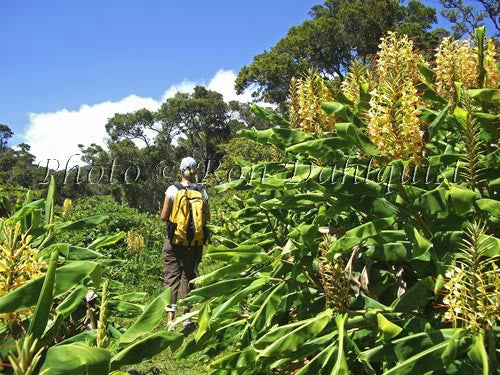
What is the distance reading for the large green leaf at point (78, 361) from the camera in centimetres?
80

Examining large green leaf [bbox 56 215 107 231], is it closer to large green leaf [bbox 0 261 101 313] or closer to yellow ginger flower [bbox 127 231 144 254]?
large green leaf [bbox 0 261 101 313]

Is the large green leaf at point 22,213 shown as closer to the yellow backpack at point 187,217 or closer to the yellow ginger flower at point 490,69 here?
the yellow ginger flower at point 490,69

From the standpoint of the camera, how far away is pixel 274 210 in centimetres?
204

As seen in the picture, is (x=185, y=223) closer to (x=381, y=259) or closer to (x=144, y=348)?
(x=381, y=259)

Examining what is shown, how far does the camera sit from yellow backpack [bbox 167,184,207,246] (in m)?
4.77

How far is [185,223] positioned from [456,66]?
3.44 m

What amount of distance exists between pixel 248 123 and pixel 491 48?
126ft

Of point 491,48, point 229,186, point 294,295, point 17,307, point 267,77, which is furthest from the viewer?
point 267,77

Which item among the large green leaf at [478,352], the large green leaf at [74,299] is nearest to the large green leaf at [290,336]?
the large green leaf at [478,352]

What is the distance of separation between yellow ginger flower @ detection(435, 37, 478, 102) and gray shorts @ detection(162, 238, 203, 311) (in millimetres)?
3649

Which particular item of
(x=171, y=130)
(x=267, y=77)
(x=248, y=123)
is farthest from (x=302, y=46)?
(x=171, y=130)

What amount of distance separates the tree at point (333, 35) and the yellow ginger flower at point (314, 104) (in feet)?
65.5

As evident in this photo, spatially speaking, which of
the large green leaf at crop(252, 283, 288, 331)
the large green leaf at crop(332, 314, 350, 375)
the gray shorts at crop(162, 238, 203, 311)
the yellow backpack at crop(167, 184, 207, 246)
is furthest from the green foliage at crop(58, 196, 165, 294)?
the large green leaf at crop(332, 314, 350, 375)

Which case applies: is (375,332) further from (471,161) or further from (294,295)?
(471,161)
